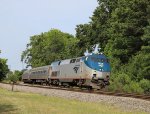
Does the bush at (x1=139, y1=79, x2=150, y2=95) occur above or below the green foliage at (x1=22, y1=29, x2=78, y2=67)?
below

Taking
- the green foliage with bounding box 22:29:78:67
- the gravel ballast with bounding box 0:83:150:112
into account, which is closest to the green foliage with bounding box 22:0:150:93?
the gravel ballast with bounding box 0:83:150:112

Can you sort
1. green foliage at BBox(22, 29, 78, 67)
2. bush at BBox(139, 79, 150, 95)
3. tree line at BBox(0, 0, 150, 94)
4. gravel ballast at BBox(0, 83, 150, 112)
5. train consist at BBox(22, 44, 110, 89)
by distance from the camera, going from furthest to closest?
green foliage at BBox(22, 29, 78, 67), tree line at BBox(0, 0, 150, 94), bush at BBox(139, 79, 150, 95), train consist at BBox(22, 44, 110, 89), gravel ballast at BBox(0, 83, 150, 112)

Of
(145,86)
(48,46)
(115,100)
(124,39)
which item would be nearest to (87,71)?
(145,86)

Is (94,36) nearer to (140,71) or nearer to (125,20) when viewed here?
(125,20)

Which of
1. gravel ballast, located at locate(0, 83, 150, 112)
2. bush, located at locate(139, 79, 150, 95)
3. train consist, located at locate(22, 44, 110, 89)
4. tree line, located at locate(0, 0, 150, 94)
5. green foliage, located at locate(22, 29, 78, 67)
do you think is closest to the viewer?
gravel ballast, located at locate(0, 83, 150, 112)

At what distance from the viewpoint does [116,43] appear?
47.4 metres

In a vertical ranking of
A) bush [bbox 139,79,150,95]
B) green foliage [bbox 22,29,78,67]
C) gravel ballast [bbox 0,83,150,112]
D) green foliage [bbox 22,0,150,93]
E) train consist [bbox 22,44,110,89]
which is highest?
green foliage [bbox 22,29,78,67]

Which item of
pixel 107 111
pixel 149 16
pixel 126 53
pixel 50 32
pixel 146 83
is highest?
pixel 50 32

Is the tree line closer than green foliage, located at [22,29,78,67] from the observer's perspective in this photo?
Yes

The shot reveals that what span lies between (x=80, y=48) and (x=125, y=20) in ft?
74.5

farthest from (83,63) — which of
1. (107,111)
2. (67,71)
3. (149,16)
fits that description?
(107,111)

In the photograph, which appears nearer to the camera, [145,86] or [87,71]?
[87,71]

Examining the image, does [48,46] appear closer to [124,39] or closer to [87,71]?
[124,39]

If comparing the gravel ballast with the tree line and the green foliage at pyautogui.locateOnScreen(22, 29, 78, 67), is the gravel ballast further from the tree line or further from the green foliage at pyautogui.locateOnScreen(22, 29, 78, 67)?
the green foliage at pyautogui.locateOnScreen(22, 29, 78, 67)
